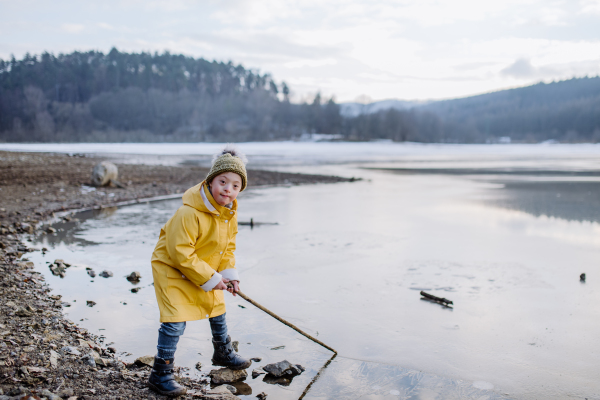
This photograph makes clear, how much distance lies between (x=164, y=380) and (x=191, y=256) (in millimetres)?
689

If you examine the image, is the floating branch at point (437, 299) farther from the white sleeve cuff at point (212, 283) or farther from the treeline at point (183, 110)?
the treeline at point (183, 110)

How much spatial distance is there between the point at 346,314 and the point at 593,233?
510 centimetres

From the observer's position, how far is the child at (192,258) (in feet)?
8.31

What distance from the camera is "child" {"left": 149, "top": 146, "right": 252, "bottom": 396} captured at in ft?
8.31

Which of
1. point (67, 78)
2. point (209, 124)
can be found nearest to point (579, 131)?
point (209, 124)

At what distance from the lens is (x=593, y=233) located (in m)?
7.08

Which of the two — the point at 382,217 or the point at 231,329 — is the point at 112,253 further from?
the point at 382,217

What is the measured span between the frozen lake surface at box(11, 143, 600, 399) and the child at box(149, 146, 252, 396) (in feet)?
1.56

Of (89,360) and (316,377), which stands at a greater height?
(89,360)

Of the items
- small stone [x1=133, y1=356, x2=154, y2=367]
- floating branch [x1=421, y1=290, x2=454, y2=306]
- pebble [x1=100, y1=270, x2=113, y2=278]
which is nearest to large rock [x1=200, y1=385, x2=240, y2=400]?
small stone [x1=133, y1=356, x2=154, y2=367]

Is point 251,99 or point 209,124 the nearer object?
point 209,124

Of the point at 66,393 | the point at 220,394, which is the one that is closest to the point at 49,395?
the point at 66,393

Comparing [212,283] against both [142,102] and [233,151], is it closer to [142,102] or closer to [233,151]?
[233,151]

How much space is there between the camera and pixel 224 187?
104 inches
